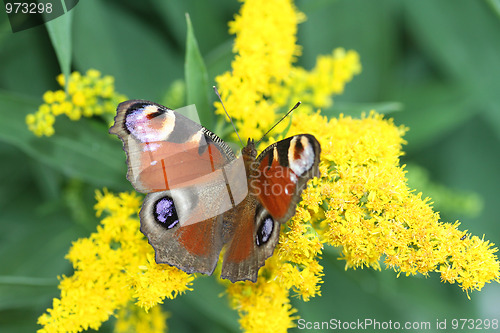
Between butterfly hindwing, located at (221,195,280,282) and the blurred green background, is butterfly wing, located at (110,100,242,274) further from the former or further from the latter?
the blurred green background

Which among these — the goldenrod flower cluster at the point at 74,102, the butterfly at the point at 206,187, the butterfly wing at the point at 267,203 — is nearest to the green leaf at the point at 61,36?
the goldenrod flower cluster at the point at 74,102

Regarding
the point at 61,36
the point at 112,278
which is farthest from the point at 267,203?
the point at 61,36

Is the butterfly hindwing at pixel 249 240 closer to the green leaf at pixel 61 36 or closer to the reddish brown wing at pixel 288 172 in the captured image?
the reddish brown wing at pixel 288 172

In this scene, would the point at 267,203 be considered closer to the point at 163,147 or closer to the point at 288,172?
the point at 288,172

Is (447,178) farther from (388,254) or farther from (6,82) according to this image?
(6,82)

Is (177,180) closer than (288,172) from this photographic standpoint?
No

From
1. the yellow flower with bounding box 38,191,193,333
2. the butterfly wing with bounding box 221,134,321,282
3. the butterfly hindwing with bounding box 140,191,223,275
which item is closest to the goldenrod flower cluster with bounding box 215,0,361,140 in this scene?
the butterfly wing with bounding box 221,134,321,282
